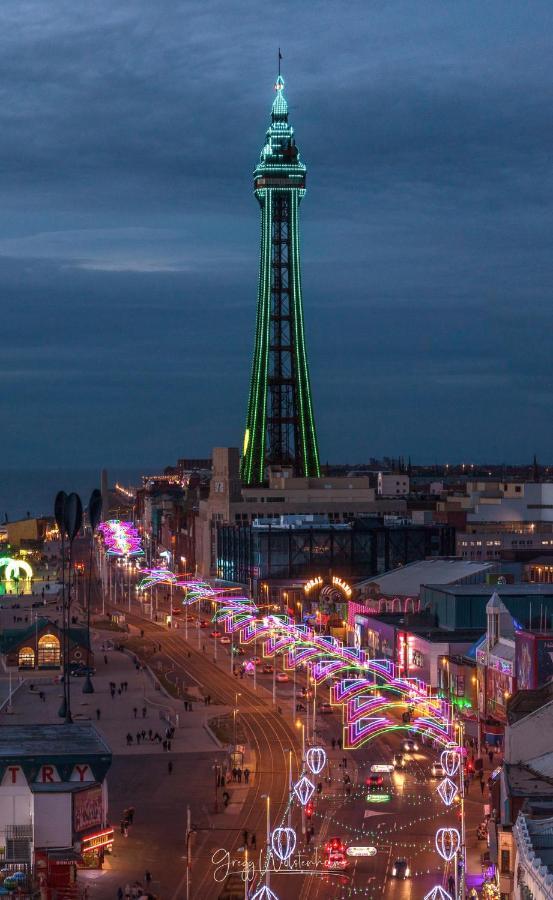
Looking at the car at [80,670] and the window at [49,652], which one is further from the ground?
the window at [49,652]

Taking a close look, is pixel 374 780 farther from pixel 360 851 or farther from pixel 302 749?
pixel 360 851

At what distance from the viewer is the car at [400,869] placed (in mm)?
46000

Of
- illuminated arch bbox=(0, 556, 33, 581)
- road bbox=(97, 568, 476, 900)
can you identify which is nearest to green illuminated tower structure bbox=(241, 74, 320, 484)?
illuminated arch bbox=(0, 556, 33, 581)

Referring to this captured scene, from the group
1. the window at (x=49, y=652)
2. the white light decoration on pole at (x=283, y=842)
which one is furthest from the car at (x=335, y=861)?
the window at (x=49, y=652)

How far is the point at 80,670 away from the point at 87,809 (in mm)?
45576

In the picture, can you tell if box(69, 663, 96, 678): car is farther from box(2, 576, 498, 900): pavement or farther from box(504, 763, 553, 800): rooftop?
box(504, 763, 553, 800): rooftop

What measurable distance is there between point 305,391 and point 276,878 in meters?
144

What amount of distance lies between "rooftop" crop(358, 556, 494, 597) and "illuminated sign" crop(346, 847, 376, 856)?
144 feet

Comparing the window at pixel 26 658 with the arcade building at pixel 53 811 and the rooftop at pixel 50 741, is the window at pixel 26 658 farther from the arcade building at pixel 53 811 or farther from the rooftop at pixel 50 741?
the arcade building at pixel 53 811

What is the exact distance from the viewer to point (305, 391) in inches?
7446

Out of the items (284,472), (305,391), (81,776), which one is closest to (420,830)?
(81,776)

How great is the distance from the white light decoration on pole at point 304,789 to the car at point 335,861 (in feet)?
17.2

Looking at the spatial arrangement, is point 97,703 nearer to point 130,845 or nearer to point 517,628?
point 517,628

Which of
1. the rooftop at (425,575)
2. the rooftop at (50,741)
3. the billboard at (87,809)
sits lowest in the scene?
the billboard at (87,809)
